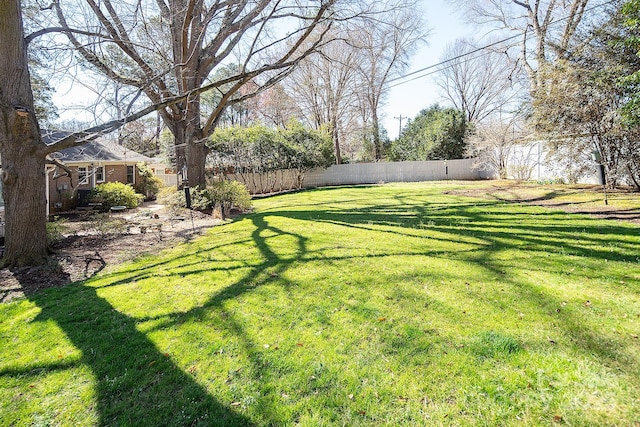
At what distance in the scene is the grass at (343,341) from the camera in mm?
2006

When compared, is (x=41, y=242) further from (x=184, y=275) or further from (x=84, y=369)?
(x=84, y=369)

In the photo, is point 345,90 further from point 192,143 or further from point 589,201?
point 589,201

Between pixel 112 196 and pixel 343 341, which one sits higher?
pixel 112 196

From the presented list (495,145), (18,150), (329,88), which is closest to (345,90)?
(329,88)

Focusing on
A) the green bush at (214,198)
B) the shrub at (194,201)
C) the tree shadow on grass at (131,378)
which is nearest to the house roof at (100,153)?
the shrub at (194,201)

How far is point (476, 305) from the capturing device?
3.18 meters

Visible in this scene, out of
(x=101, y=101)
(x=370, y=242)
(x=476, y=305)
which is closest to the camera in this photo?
(x=476, y=305)

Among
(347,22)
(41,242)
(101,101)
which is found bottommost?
(41,242)

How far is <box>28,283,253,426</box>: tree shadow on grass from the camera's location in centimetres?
199

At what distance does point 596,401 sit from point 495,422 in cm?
66

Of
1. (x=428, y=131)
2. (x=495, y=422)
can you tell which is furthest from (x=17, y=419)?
(x=428, y=131)

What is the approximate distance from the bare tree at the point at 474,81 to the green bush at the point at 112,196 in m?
26.2

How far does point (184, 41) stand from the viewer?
8195 mm

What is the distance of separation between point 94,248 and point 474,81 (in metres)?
33.5
